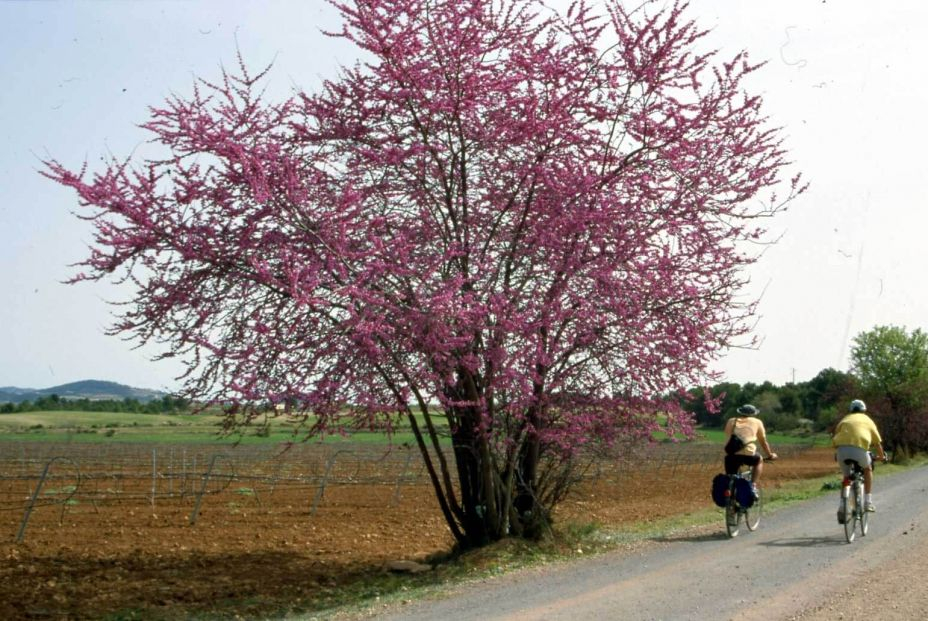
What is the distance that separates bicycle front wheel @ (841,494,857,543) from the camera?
13.4 meters

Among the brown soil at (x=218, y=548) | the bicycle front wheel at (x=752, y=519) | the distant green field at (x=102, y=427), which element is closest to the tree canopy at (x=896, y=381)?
the brown soil at (x=218, y=548)

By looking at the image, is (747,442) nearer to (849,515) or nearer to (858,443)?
(858,443)

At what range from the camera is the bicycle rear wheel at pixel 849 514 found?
13.4 m

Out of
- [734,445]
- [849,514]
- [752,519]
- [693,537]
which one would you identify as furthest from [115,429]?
Answer: [849,514]

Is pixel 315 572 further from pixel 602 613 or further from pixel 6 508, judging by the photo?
pixel 6 508

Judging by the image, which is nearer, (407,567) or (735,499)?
(407,567)

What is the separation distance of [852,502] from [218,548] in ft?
34.8

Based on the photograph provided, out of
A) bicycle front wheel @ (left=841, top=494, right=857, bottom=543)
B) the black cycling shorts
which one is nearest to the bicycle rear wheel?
bicycle front wheel @ (left=841, top=494, right=857, bottom=543)

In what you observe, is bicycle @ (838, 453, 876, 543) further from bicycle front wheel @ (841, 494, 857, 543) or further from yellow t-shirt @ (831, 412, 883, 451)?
yellow t-shirt @ (831, 412, 883, 451)

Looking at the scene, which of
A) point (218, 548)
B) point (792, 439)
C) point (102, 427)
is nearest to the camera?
point (218, 548)

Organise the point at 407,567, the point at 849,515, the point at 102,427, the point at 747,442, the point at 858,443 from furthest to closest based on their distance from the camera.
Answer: the point at 102,427 < the point at 747,442 < the point at 407,567 < the point at 858,443 < the point at 849,515

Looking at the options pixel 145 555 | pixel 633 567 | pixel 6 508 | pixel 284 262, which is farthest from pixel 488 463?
pixel 6 508

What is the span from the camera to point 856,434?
14.1 m

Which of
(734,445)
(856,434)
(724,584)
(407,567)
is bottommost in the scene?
(407,567)
